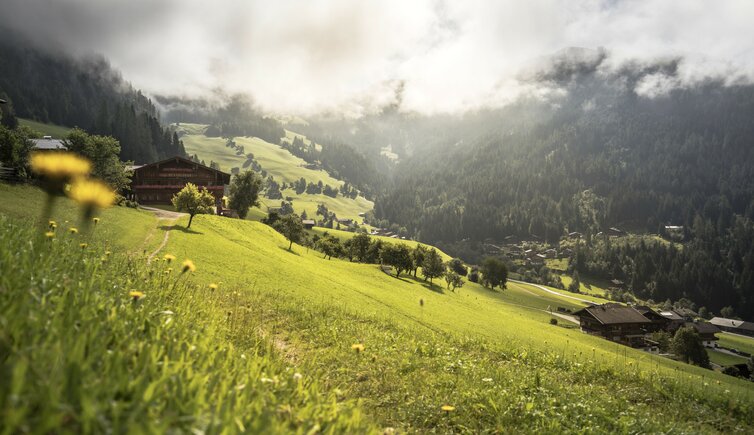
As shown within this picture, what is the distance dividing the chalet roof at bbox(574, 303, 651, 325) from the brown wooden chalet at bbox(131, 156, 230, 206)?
10788cm

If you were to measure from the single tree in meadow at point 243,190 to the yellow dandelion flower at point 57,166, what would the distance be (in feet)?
182

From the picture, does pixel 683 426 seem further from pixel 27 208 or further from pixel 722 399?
pixel 27 208

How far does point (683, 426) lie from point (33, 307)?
1439 centimetres

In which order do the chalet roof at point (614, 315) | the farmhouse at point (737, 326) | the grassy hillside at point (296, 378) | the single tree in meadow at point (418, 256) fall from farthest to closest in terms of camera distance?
the farmhouse at point (737, 326) → the chalet roof at point (614, 315) → the single tree in meadow at point (418, 256) → the grassy hillside at point (296, 378)

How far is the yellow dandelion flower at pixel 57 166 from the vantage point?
40562 millimetres

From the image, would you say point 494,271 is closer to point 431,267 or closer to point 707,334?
point 431,267

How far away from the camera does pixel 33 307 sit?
14.2ft

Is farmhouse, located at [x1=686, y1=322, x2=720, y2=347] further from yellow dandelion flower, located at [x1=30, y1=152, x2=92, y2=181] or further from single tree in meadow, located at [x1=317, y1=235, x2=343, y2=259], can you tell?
yellow dandelion flower, located at [x1=30, y1=152, x2=92, y2=181]

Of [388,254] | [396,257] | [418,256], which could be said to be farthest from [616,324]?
[388,254]

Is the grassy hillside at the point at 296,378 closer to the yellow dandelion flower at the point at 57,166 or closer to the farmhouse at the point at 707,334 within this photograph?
the yellow dandelion flower at the point at 57,166

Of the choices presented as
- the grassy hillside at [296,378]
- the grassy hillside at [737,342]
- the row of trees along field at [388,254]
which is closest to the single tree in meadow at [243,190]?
the row of trees along field at [388,254]

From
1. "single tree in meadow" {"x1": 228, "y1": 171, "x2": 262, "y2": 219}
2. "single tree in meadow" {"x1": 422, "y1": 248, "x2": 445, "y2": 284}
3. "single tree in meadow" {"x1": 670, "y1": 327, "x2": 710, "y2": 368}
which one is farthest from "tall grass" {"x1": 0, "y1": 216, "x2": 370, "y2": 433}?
"single tree in meadow" {"x1": 228, "y1": 171, "x2": 262, "y2": 219}

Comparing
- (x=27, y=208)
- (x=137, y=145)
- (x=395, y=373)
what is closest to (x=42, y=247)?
(x=395, y=373)

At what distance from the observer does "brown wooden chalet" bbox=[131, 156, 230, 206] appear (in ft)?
312
